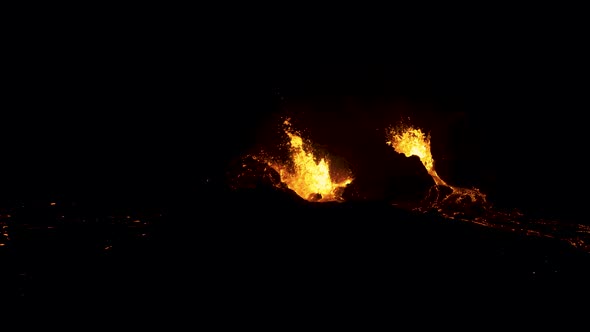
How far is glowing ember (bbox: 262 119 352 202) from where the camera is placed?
21469 mm

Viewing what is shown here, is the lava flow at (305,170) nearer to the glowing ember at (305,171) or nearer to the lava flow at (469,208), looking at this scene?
the glowing ember at (305,171)

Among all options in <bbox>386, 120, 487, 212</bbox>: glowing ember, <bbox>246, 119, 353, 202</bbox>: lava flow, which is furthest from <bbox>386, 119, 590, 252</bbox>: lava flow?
<bbox>246, 119, 353, 202</bbox>: lava flow

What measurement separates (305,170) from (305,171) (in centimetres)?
6

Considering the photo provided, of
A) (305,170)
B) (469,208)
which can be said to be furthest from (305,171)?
(469,208)

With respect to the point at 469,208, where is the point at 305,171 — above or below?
above

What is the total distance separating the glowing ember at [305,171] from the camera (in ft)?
70.4

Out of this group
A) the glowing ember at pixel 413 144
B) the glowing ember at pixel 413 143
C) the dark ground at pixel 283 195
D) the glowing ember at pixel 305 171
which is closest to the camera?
the dark ground at pixel 283 195

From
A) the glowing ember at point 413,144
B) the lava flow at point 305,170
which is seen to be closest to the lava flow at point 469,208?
the glowing ember at point 413,144

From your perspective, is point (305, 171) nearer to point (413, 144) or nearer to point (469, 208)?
point (413, 144)

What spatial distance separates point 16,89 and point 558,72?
77.4 feet

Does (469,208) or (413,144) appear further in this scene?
(413,144)

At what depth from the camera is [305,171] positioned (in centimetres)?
2219

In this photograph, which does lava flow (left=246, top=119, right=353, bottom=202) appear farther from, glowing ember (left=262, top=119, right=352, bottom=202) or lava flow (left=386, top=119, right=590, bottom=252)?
lava flow (left=386, top=119, right=590, bottom=252)

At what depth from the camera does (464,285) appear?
5512mm
